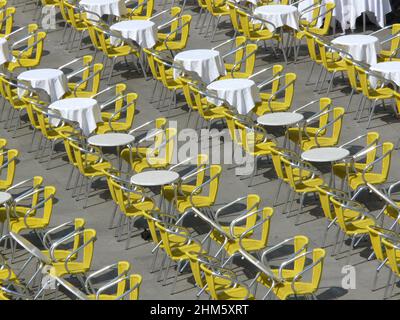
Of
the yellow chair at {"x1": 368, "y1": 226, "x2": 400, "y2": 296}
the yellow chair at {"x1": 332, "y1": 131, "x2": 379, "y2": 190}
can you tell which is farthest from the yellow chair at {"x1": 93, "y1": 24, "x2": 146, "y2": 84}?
the yellow chair at {"x1": 368, "y1": 226, "x2": 400, "y2": 296}

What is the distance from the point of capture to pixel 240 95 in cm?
2088

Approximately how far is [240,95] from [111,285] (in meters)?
5.40

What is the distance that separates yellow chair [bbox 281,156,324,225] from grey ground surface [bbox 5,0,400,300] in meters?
0.43

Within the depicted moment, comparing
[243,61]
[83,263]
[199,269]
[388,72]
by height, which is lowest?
[83,263]

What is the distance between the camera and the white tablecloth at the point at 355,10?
23766mm

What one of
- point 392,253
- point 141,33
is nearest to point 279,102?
point 141,33

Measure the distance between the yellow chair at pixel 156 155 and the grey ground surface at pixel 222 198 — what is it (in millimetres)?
577

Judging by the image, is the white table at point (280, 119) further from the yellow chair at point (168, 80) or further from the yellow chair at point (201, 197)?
the yellow chair at point (168, 80)

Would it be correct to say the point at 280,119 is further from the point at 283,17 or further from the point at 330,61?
the point at 283,17

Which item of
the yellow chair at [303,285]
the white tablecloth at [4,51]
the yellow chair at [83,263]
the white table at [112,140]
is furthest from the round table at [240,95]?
the yellow chair at [303,285]

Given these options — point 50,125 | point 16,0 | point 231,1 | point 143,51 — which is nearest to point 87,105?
point 50,125

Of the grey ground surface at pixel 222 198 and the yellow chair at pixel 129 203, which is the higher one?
the yellow chair at pixel 129 203

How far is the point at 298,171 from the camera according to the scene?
18.6 m

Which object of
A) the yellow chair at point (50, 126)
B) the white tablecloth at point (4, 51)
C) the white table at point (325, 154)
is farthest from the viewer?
the white tablecloth at point (4, 51)
